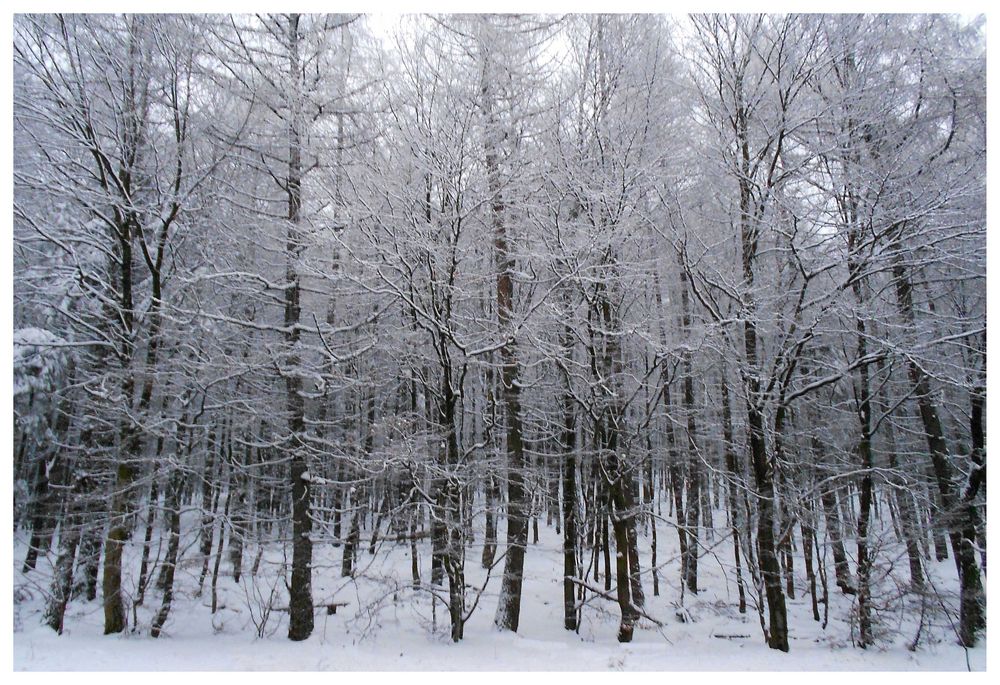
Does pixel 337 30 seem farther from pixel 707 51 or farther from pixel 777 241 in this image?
pixel 777 241

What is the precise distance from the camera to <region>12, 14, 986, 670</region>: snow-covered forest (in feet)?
18.7

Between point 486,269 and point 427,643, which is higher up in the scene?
point 486,269

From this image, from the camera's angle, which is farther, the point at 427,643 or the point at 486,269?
the point at 486,269

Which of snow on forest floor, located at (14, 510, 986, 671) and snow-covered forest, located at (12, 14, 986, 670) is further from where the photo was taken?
snow-covered forest, located at (12, 14, 986, 670)

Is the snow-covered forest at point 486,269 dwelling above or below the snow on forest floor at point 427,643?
above

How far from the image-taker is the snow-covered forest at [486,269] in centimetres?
570

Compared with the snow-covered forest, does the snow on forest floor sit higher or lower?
lower

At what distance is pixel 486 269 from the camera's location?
6.89 metres

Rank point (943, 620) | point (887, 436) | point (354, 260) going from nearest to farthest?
point (354, 260) → point (943, 620) → point (887, 436)

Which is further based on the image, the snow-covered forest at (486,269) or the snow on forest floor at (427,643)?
the snow-covered forest at (486,269)

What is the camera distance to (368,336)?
6.44 meters
